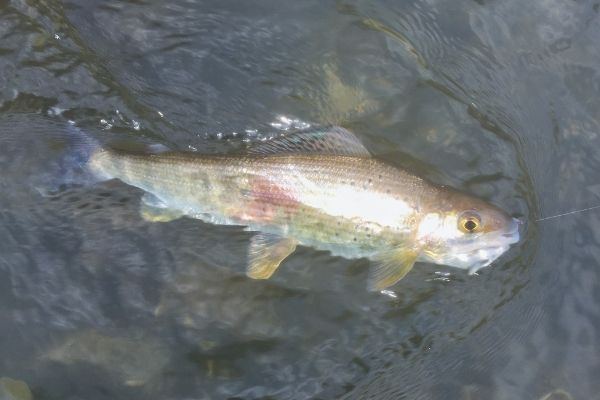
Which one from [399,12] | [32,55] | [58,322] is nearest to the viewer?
[58,322]

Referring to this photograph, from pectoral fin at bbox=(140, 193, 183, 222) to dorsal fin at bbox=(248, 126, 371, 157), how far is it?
3.01 ft

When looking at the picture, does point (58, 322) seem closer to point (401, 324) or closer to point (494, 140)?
point (401, 324)

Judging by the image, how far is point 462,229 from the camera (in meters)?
4.82

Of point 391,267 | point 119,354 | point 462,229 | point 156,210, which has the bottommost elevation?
point 119,354

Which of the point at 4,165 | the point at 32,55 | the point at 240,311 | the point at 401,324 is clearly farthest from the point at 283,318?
the point at 32,55

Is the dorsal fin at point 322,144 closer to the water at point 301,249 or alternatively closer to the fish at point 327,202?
the fish at point 327,202

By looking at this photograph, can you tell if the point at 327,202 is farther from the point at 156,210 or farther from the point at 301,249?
the point at 156,210

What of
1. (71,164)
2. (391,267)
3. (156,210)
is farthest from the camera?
(71,164)

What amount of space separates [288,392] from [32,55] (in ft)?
12.3

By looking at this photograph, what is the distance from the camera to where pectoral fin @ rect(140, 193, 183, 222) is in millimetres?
5180

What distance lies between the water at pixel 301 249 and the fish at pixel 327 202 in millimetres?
523

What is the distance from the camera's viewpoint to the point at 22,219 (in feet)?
18.1

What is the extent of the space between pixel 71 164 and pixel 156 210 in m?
0.81

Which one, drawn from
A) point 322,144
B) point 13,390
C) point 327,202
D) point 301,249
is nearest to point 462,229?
point 327,202
